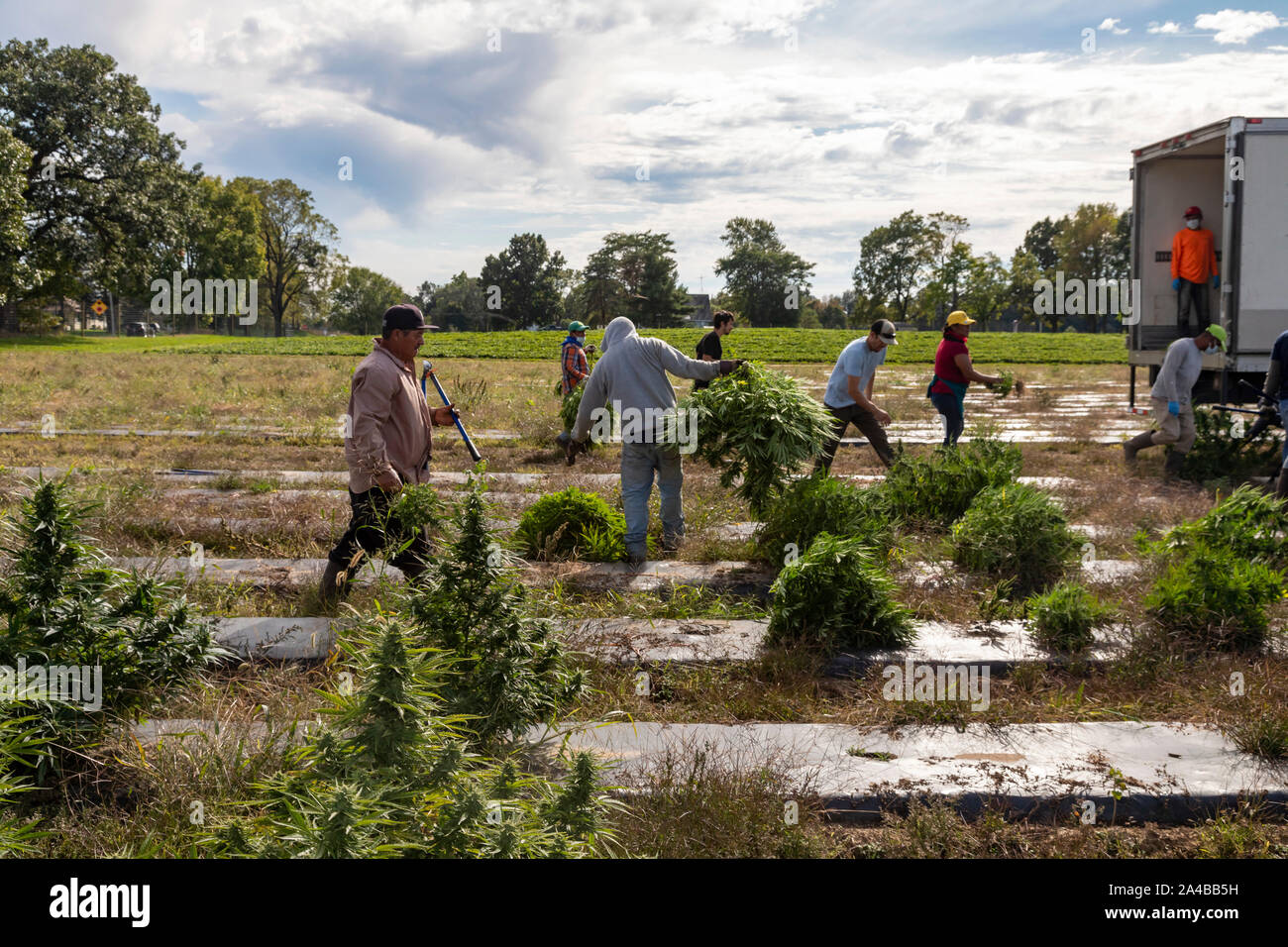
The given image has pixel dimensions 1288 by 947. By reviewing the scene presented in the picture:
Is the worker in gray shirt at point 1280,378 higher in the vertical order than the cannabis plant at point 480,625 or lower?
higher

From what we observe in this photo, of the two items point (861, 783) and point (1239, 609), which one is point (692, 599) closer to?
point (861, 783)

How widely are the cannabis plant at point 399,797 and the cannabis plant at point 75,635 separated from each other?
1.31 meters

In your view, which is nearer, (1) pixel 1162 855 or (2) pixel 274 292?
(1) pixel 1162 855

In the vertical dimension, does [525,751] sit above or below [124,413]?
below

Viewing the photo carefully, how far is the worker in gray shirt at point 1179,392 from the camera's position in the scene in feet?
34.9

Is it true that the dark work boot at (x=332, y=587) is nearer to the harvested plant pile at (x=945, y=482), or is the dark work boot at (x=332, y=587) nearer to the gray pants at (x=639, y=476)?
the gray pants at (x=639, y=476)

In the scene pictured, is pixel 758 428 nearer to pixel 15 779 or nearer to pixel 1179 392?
pixel 15 779

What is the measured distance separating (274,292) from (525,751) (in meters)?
88.3

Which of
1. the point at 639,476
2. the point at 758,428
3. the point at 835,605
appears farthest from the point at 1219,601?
the point at 639,476

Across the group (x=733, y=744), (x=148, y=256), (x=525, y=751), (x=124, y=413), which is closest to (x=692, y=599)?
(x=733, y=744)

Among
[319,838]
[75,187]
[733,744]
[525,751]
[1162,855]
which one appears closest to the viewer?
[319,838]

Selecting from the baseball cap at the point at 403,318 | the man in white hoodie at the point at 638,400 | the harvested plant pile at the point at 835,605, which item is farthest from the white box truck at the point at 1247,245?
the baseball cap at the point at 403,318

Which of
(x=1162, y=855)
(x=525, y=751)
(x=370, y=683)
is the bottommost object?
(x=1162, y=855)
